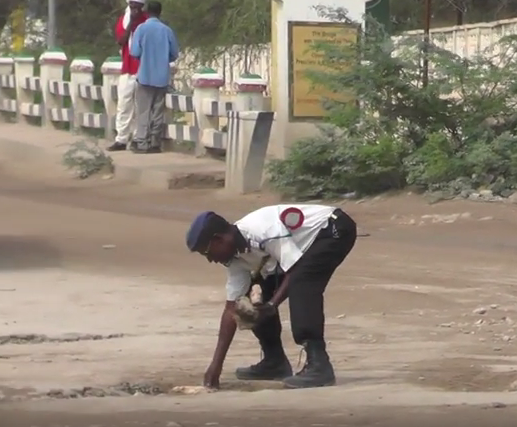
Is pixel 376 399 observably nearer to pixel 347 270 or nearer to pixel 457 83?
pixel 347 270

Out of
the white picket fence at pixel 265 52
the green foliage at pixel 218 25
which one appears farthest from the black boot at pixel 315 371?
the green foliage at pixel 218 25

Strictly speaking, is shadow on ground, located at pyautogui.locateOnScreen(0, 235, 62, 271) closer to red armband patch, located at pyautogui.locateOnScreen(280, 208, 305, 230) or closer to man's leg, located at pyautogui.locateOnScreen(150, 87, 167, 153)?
red armband patch, located at pyautogui.locateOnScreen(280, 208, 305, 230)

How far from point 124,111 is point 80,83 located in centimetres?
359

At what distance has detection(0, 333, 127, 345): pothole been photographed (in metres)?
8.70

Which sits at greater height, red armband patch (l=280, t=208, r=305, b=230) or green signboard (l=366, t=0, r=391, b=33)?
green signboard (l=366, t=0, r=391, b=33)

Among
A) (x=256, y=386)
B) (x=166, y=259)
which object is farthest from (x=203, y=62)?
(x=256, y=386)

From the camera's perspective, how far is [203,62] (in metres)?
30.2

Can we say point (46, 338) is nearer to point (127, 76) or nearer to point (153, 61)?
point (153, 61)

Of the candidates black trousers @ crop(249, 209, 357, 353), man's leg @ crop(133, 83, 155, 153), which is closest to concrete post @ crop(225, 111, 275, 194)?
man's leg @ crop(133, 83, 155, 153)

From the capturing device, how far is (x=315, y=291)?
7098mm

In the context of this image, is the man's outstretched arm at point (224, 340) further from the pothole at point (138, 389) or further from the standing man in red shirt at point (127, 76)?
the standing man in red shirt at point (127, 76)

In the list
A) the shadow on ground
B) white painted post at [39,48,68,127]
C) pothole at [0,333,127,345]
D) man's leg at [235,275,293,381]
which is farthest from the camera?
white painted post at [39,48,68,127]

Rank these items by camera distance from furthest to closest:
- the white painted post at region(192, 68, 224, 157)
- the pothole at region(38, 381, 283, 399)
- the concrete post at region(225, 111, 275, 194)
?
the white painted post at region(192, 68, 224, 157) → the concrete post at region(225, 111, 275, 194) → the pothole at region(38, 381, 283, 399)

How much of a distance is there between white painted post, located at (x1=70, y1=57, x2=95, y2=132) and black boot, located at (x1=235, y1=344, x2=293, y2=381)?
15.8 m
